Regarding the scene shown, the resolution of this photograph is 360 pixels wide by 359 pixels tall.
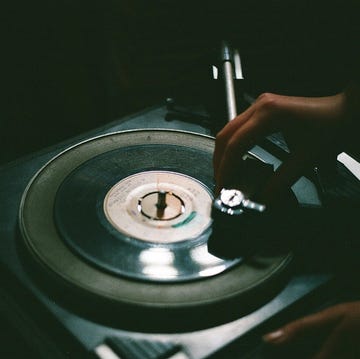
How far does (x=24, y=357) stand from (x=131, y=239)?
0.78ft

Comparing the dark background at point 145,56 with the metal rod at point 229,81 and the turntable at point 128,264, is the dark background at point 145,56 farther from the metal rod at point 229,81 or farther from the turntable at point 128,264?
the turntable at point 128,264

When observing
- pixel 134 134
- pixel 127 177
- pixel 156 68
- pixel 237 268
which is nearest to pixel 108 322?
pixel 237 268

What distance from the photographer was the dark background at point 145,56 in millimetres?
1319

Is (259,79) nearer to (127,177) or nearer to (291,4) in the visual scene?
(291,4)

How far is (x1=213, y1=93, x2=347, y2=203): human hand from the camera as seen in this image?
87cm

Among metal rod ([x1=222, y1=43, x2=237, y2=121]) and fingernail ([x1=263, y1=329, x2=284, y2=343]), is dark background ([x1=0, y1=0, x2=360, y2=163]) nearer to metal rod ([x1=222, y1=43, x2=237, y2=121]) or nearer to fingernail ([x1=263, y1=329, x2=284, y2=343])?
metal rod ([x1=222, y1=43, x2=237, y2=121])

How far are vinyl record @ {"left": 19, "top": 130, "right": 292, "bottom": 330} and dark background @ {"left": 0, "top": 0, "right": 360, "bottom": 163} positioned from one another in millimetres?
313

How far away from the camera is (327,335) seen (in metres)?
0.66

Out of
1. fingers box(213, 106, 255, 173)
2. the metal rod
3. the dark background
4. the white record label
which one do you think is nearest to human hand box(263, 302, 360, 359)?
the white record label

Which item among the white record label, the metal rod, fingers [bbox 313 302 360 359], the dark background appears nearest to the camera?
fingers [bbox 313 302 360 359]

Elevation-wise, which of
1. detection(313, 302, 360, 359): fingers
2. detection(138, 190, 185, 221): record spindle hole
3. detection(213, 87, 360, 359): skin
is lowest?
detection(313, 302, 360, 359): fingers

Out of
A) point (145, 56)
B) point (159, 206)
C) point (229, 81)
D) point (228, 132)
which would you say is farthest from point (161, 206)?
point (145, 56)

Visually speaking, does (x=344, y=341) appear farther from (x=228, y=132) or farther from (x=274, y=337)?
(x=228, y=132)

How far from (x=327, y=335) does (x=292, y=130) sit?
37 centimetres
